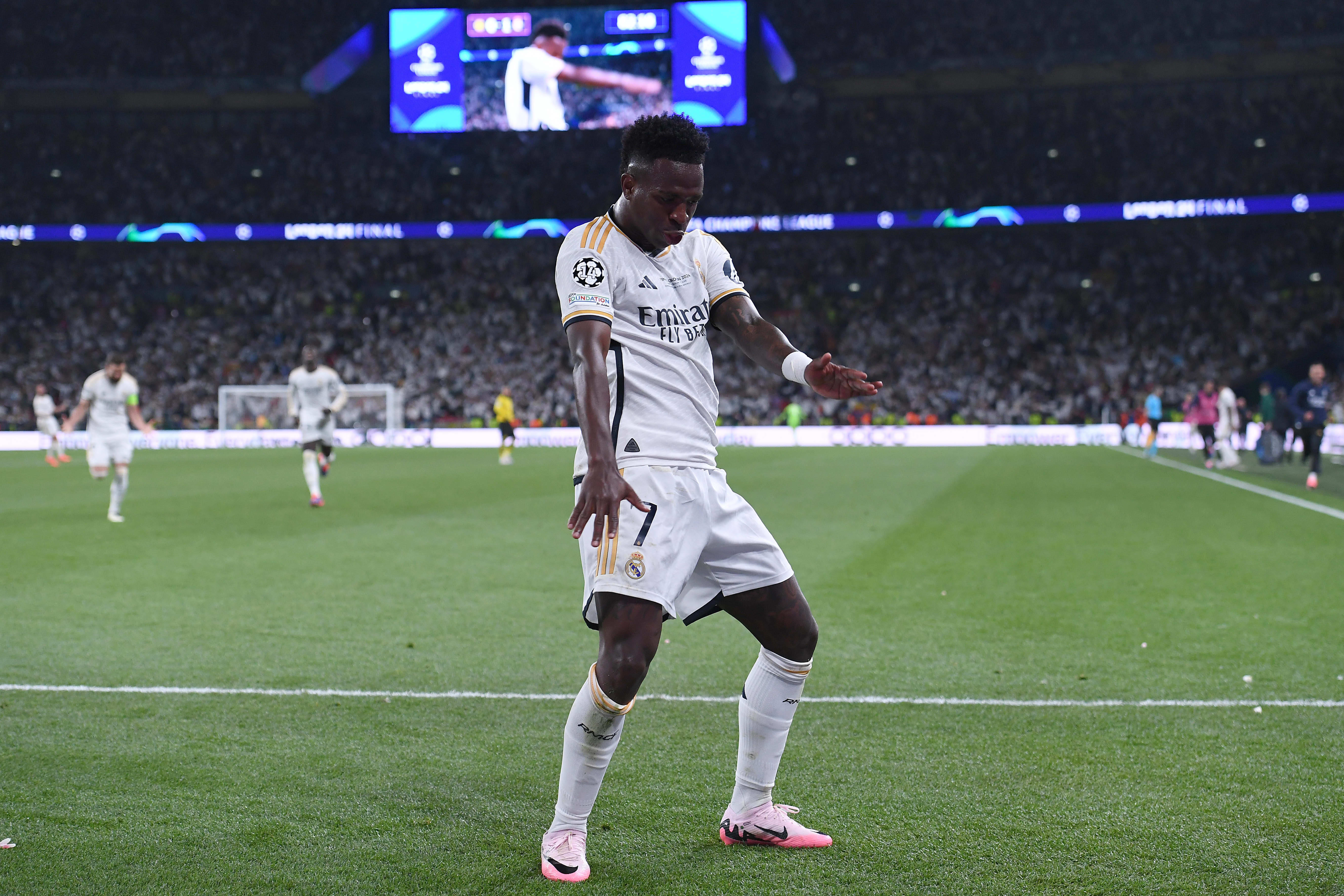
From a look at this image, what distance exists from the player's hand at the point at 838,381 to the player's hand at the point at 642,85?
3445 cm

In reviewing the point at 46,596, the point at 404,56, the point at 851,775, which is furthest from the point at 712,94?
the point at 851,775

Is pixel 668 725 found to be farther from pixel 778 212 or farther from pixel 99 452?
pixel 778 212

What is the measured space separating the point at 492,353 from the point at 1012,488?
28627mm

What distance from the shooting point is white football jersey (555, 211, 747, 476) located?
11.1 feet

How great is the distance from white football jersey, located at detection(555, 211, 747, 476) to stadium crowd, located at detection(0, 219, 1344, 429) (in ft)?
122

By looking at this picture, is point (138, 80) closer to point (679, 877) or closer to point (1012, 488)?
point (1012, 488)

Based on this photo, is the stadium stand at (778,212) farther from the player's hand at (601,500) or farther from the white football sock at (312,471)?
the player's hand at (601,500)

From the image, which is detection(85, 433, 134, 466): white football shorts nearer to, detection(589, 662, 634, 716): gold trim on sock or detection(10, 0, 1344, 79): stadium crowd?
detection(589, 662, 634, 716): gold trim on sock

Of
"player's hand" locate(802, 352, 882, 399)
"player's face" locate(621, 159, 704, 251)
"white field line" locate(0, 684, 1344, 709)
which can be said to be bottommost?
"white field line" locate(0, 684, 1344, 709)

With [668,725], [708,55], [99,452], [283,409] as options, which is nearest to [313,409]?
[99,452]

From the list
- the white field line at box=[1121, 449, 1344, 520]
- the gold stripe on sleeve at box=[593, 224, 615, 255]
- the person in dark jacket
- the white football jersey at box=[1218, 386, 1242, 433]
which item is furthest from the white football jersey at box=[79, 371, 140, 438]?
the white football jersey at box=[1218, 386, 1242, 433]

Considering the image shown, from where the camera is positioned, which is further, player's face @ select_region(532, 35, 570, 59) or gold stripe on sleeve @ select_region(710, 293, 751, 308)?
player's face @ select_region(532, 35, 570, 59)

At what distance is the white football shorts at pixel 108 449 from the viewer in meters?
13.9

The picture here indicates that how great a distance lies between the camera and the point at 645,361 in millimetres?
3506
